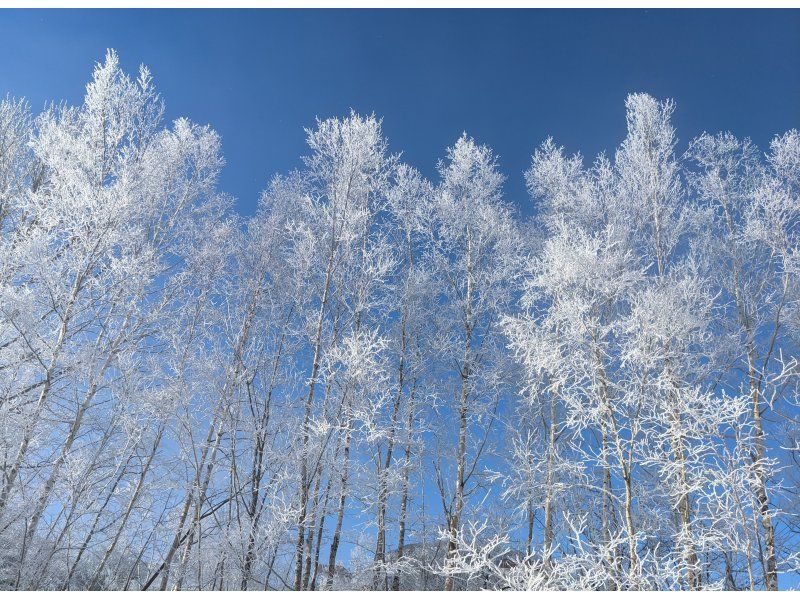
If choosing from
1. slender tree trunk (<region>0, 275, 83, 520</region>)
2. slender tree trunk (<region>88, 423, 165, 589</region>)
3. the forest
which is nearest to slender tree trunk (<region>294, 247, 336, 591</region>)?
the forest

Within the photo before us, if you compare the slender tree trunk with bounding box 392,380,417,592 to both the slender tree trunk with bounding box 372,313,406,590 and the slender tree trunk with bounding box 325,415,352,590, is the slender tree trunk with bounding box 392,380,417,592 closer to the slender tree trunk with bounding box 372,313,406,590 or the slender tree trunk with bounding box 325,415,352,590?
the slender tree trunk with bounding box 372,313,406,590

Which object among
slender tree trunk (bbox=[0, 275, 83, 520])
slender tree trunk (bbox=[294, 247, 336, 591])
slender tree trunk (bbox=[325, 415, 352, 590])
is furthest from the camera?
slender tree trunk (bbox=[325, 415, 352, 590])

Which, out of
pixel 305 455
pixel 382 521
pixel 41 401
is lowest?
pixel 382 521

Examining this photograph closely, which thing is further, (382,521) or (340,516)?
(382,521)

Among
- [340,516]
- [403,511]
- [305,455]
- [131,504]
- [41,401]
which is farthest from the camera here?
[403,511]

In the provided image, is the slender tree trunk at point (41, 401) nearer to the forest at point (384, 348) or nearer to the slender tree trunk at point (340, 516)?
the forest at point (384, 348)

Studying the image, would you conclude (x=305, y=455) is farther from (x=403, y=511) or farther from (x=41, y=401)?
(x=41, y=401)

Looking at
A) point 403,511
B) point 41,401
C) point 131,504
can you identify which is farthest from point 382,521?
point 41,401

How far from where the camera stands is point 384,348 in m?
7.17

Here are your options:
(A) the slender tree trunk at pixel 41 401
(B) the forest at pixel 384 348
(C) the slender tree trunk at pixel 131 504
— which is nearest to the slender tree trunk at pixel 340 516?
(B) the forest at pixel 384 348

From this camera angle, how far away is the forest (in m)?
5.94

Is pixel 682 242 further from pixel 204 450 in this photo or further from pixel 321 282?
pixel 204 450

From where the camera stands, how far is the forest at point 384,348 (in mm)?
5938

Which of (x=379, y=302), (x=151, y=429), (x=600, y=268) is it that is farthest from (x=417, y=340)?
(x=151, y=429)
